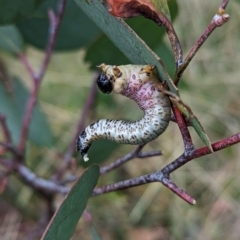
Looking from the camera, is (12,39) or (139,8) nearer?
(139,8)

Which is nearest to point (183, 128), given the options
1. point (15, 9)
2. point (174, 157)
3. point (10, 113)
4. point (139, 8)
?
point (139, 8)

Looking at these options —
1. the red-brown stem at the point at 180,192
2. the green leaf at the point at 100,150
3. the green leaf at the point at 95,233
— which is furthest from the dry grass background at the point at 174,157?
the red-brown stem at the point at 180,192

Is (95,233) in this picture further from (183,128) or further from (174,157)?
(174,157)

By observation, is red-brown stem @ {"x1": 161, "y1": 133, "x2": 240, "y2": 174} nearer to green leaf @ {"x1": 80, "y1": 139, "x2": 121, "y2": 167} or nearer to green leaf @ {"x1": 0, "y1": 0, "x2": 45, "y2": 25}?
green leaf @ {"x1": 0, "y1": 0, "x2": 45, "y2": 25}

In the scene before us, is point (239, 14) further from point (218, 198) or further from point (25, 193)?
point (25, 193)

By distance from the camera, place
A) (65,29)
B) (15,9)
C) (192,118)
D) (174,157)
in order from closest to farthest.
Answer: (192,118) < (15,9) < (65,29) < (174,157)

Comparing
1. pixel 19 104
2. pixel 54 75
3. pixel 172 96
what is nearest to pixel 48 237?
pixel 172 96
